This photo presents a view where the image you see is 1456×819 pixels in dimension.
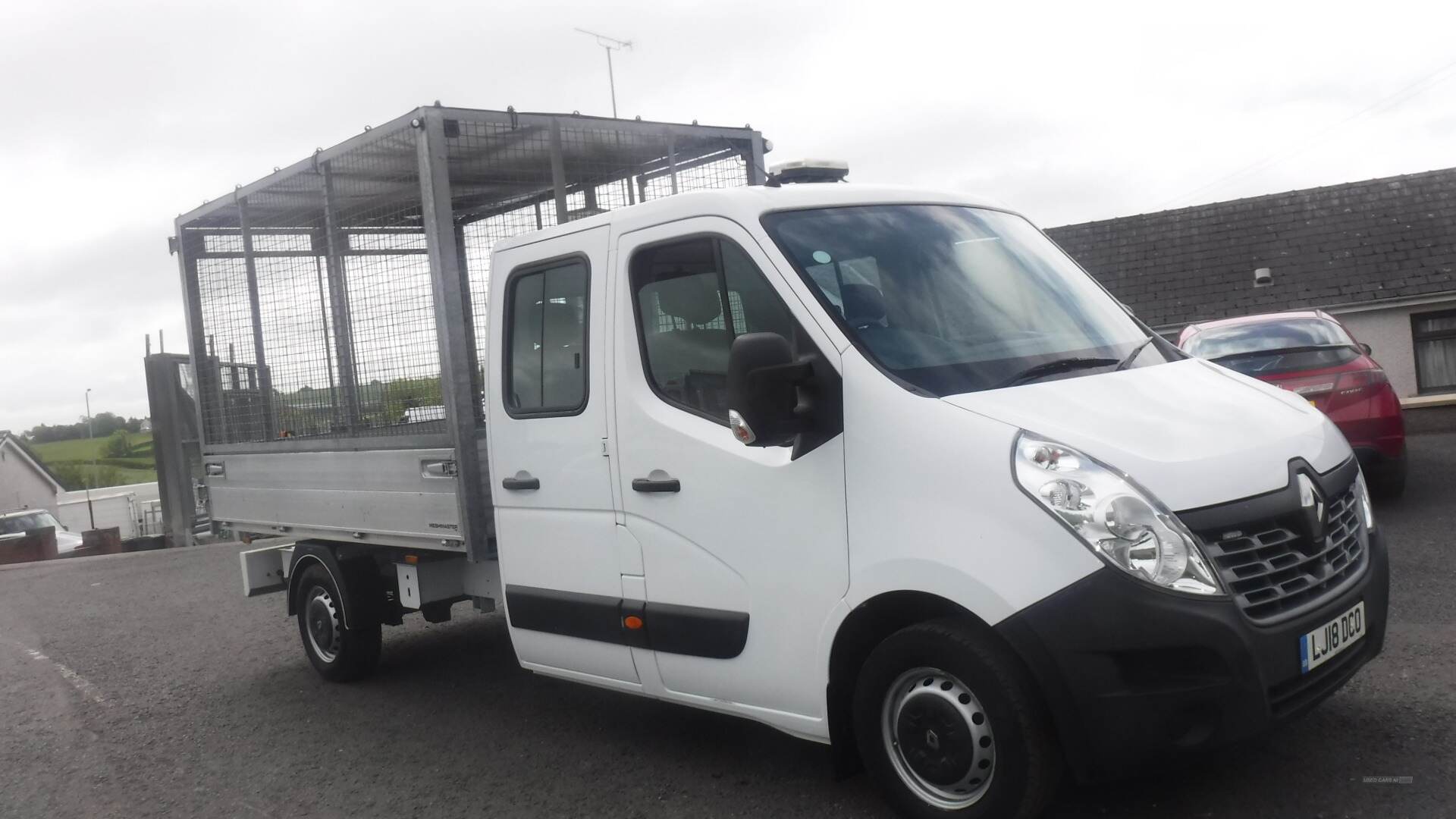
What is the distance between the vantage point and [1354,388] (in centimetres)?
985

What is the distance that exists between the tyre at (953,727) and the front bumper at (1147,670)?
100 millimetres

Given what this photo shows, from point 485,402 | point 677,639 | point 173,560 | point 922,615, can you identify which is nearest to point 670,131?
point 485,402

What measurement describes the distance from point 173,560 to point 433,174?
1417 cm

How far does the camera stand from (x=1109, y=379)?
4066 millimetres

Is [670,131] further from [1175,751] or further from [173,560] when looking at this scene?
[173,560]

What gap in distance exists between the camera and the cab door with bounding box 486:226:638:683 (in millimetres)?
5012

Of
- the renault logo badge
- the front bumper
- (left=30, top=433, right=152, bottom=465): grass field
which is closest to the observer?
the front bumper

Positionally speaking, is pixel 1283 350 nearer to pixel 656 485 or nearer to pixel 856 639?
pixel 656 485

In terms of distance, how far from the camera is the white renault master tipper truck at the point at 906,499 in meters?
3.46

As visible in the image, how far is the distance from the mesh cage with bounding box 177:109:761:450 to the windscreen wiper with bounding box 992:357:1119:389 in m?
2.85

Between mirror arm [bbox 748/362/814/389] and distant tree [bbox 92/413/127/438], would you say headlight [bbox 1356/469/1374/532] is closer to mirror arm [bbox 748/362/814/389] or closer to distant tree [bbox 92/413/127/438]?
mirror arm [bbox 748/362/814/389]

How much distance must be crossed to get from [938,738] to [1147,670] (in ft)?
2.33

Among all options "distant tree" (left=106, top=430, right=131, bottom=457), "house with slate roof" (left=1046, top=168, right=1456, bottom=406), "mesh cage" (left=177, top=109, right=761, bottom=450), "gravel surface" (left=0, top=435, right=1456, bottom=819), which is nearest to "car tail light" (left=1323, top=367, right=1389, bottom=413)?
"gravel surface" (left=0, top=435, right=1456, bottom=819)

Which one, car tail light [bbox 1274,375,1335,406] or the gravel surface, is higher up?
car tail light [bbox 1274,375,1335,406]
